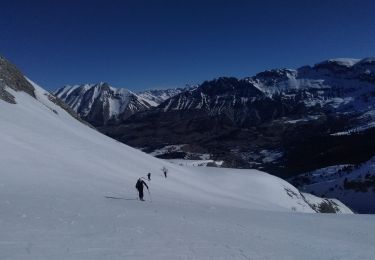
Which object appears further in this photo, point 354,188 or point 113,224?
point 354,188

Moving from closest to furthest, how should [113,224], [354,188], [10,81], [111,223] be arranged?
1. [113,224]
2. [111,223]
3. [10,81]
4. [354,188]

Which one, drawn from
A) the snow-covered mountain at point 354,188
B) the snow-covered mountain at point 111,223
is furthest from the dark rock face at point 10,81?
the snow-covered mountain at point 354,188

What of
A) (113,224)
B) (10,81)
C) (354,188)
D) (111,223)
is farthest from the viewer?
(354,188)

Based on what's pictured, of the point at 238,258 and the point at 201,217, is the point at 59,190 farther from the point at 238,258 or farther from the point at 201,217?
the point at 238,258

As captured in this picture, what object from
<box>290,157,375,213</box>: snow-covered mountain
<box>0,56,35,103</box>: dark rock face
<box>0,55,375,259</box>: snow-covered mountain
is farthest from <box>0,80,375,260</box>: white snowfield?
<box>290,157,375,213</box>: snow-covered mountain

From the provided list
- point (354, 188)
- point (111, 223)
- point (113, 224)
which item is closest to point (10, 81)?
point (111, 223)

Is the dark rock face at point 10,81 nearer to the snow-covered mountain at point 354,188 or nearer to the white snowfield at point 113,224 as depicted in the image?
the white snowfield at point 113,224

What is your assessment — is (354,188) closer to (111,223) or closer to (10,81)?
(10,81)

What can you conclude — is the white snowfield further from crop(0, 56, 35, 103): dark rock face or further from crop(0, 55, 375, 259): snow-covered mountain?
crop(0, 56, 35, 103): dark rock face

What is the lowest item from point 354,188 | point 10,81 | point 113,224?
point 113,224

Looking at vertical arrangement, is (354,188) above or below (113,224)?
above
